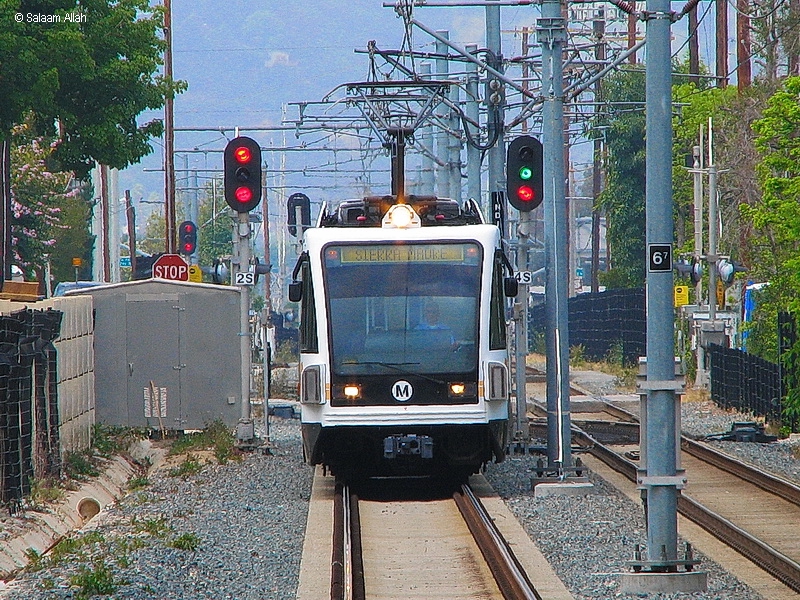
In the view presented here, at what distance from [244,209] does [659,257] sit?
977cm

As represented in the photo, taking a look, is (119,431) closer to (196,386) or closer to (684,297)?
(196,386)

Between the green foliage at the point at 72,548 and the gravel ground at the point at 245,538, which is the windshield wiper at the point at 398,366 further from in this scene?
the green foliage at the point at 72,548

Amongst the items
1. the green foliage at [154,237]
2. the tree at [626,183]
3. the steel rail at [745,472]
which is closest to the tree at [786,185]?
the steel rail at [745,472]

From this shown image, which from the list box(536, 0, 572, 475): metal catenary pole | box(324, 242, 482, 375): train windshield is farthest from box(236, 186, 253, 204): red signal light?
box(536, 0, 572, 475): metal catenary pole

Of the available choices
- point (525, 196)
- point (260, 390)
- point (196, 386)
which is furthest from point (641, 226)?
point (525, 196)

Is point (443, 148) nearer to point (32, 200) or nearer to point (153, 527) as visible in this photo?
point (32, 200)

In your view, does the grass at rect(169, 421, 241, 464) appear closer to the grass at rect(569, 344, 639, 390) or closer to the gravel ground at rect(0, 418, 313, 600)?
the gravel ground at rect(0, 418, 313, 600)

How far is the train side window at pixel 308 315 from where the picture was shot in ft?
52.2

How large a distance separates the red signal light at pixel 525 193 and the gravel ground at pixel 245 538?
10.9 feet

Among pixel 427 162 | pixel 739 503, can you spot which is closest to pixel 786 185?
pixel 739 503

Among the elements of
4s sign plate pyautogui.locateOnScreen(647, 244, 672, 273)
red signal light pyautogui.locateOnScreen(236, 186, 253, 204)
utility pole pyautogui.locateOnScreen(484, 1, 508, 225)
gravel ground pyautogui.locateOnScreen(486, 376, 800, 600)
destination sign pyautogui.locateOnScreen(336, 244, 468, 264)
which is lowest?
gravel ground pyautogui.locateOnScreen(486, 376, 800, 600)

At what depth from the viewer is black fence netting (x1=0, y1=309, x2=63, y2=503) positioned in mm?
15320

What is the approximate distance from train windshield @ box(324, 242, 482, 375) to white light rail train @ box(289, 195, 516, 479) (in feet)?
0.04

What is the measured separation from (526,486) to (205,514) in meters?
4.00
